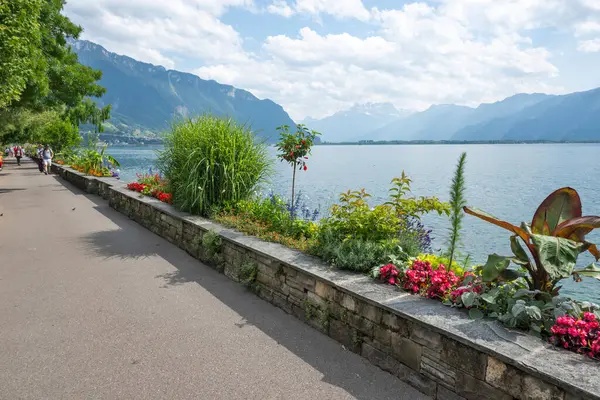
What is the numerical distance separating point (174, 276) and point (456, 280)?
365 cm

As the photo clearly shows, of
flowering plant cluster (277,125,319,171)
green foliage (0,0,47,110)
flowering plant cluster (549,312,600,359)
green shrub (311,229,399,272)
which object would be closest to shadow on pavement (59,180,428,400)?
green shrub (311,229,399,272)

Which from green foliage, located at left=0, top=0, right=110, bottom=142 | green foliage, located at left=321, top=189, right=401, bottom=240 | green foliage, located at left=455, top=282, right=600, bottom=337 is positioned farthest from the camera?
green foliage, located at left=0, top=0, right=110, bottom=142

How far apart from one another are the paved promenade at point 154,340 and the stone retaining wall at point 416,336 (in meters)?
0.16

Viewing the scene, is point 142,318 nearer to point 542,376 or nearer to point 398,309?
point 398,309

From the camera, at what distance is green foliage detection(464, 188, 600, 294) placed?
2.69 metres

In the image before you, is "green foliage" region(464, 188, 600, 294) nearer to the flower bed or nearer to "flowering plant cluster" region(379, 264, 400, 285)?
the flower bed

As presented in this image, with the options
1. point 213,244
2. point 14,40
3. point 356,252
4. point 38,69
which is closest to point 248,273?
point 213,244

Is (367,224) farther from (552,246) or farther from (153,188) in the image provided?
(153,188)

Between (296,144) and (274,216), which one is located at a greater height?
(296,144)

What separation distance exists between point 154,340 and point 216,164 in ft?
12.3

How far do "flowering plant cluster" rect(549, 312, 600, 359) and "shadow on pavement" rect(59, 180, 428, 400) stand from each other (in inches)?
37.6

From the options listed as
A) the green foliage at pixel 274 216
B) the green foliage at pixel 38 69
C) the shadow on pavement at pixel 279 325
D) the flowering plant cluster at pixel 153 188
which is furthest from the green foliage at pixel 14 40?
the green foliage at pixel 274 216

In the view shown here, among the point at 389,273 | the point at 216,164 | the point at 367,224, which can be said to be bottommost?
the point at 389,273

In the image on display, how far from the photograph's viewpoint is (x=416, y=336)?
2830 mm
